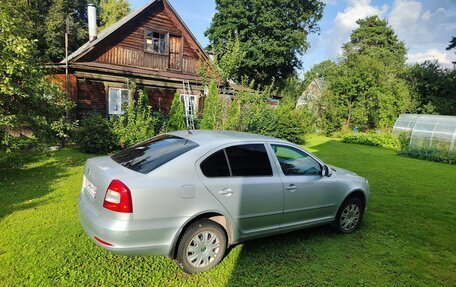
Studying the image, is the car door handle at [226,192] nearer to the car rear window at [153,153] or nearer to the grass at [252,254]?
the car rear window at [153,153]

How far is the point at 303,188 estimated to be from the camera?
4.31 m

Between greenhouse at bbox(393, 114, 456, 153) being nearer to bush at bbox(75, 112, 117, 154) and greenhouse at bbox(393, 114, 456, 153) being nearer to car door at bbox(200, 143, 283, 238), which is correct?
car door at bbox(200, 143, 283, 238)

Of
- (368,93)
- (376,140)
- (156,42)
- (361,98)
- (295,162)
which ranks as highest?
(156,42)

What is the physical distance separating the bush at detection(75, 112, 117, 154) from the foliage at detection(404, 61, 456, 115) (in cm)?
2665

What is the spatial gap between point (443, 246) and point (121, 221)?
5.20m

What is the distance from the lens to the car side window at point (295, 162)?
14.2 ft

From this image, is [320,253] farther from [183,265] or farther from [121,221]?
[121,221]

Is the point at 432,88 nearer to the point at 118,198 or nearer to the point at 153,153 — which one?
the point at 153,153

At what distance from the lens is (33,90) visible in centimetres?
676

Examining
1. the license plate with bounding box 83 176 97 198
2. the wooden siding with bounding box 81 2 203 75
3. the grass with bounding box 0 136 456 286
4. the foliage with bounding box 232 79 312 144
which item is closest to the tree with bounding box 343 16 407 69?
the foliage with bounding box 232 79 312 144

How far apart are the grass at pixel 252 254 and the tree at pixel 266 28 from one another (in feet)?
86.6

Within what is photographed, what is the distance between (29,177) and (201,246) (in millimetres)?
5878

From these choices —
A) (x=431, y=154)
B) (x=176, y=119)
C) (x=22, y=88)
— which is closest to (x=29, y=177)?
(x=22, y=88)

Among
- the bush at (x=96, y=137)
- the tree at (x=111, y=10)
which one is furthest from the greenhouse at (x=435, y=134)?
the tree at (x=111, y=10)
